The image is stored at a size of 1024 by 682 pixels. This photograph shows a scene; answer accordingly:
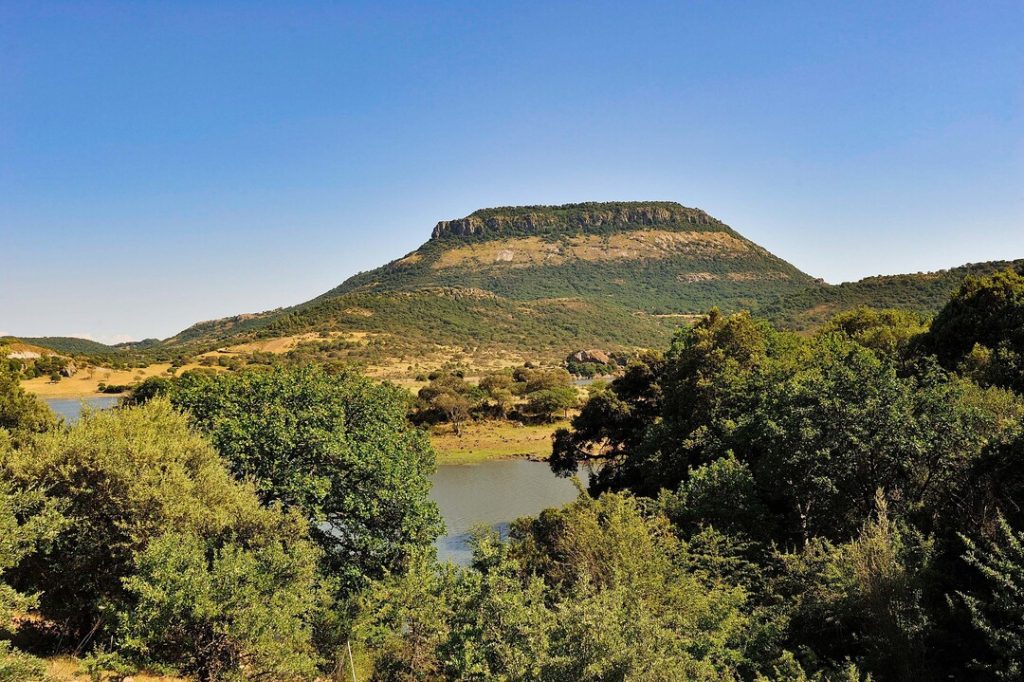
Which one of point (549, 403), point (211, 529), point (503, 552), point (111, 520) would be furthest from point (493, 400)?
point (111, 520)

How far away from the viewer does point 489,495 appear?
136 feet

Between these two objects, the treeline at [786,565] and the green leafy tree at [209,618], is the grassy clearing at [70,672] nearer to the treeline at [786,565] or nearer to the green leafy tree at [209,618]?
the green leafy tree at [209,618]

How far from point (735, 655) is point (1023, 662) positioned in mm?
4305

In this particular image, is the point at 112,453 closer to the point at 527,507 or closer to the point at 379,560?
the point at 379,560

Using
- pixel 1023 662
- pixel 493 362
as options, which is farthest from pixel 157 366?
pixel 1023 662

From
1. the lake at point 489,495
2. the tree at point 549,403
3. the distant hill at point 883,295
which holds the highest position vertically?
the distant hill at point 883,295

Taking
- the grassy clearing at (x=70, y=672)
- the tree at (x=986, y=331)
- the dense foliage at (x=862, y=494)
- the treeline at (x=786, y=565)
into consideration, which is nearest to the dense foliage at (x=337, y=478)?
the treeline at (x=786, y=565)

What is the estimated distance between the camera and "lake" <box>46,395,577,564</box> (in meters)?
33.1

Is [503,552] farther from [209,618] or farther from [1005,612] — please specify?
[1005,612]

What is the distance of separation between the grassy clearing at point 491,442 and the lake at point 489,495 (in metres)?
2.03

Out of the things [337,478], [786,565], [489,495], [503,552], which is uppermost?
[337,478]

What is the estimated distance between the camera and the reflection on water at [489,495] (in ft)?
109

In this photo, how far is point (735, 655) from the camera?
439 inches

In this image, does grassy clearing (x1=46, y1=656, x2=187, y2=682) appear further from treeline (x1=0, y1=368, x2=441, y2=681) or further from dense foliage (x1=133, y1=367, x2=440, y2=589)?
dense foliage (x1=133, y1=367, x2=440, y2=589)
